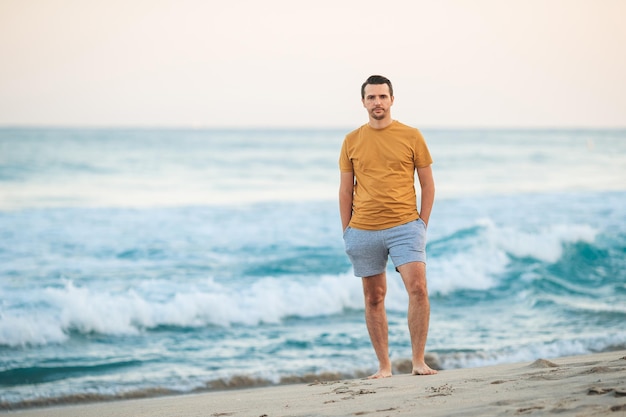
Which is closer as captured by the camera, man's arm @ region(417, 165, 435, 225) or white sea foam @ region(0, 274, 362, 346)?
man's arm @ region(417, 165, 435, 225)

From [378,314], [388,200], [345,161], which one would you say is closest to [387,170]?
[388,200]

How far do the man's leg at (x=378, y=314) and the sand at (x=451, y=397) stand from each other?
0.56 ft

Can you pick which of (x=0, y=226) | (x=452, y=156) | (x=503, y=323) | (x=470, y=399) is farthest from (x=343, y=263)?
(x=452, y=156)

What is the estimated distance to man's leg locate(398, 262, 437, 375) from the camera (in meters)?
4.89

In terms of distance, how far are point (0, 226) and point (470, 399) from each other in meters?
14.1

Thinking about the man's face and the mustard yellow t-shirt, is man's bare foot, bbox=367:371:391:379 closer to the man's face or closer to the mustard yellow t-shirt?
the mustard yellow t-shirt

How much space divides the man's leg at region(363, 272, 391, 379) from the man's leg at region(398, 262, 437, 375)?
0.21 m

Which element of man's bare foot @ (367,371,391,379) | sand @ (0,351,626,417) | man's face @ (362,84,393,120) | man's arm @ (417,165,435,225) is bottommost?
man's bare foot @ (367,371,391,379)

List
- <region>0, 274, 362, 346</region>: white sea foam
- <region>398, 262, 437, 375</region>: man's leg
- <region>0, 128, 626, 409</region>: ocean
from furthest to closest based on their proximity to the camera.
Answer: <region>0, 274, 362, 346</region>: white sea foam
<region>0, 128, 626, 409</region>: ocean
<region>398, 262, 437, 375</region>: man's leg

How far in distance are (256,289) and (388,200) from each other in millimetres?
6269

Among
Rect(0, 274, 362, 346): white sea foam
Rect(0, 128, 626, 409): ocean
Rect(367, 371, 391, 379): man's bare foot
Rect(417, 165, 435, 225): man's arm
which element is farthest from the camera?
Rect(0, 274, 362, 346): white sea foam

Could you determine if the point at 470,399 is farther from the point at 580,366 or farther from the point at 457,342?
the point at 457,342

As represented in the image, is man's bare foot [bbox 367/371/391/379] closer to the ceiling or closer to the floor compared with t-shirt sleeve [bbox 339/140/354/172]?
closer to the floor

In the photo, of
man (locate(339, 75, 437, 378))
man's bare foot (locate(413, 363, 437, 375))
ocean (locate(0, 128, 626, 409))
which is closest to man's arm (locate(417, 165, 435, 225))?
man (locate(339, 75, 437, 378))
